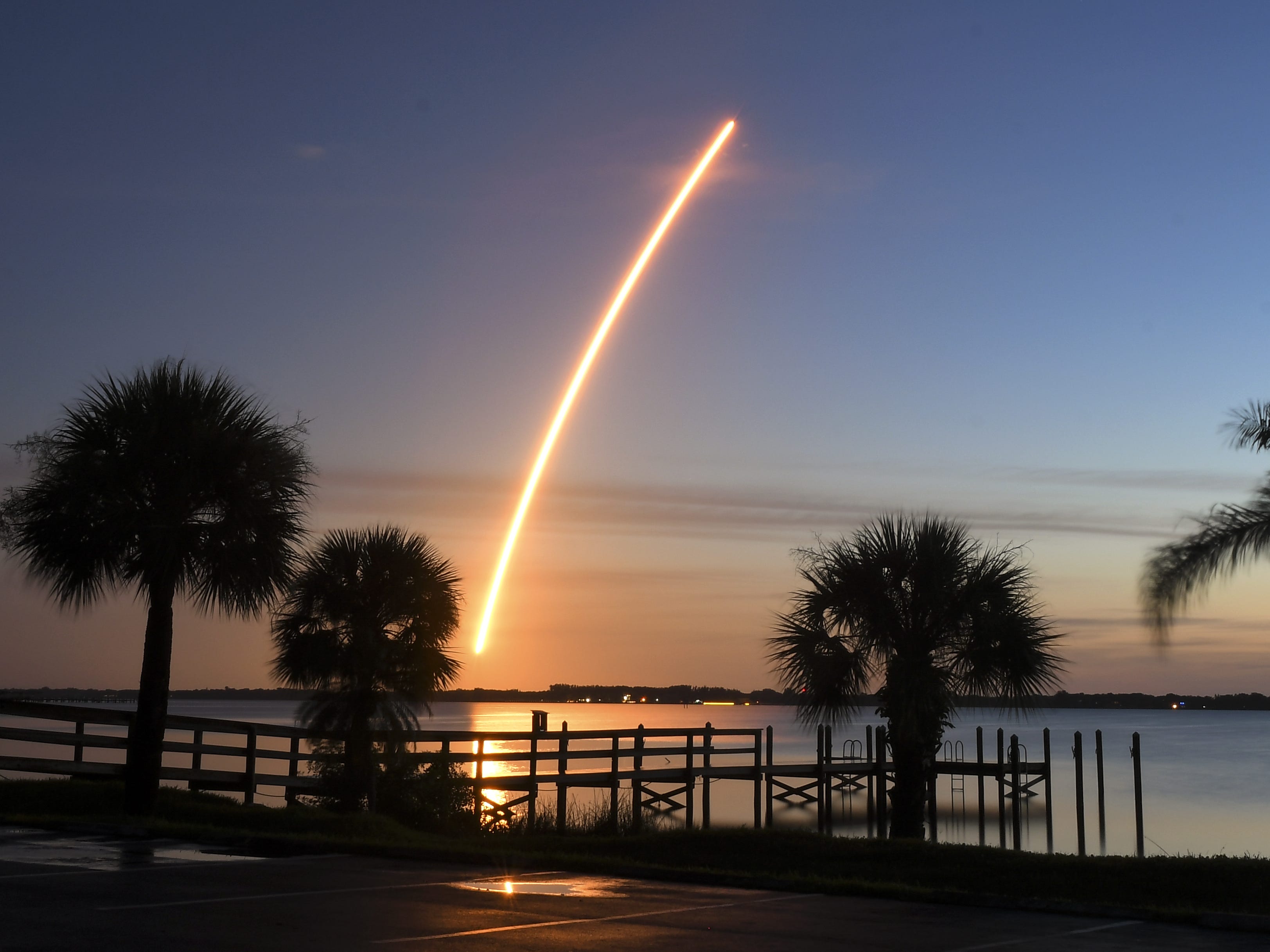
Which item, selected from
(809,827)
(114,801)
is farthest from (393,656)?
(809,827)

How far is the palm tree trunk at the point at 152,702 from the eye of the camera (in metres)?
15.9

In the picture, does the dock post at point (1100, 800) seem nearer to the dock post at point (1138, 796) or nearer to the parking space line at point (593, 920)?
the dock post at point (1138, 796)

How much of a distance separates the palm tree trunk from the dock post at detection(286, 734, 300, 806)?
456cm

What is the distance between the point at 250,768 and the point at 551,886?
1042cm

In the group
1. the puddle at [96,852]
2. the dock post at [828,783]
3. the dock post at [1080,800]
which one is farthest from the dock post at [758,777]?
the puddle at [96,852]

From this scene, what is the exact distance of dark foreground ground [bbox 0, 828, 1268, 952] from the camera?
24.5 feet

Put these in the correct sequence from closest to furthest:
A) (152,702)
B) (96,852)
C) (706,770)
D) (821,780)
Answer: (96,852), (152,702), (706,770), (821,780)

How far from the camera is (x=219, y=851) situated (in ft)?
39.5

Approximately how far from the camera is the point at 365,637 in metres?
21.6

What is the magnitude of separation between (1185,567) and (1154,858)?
3204 millimetres

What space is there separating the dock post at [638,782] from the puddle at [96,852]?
1334cm

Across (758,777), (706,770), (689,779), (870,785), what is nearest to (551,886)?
(689,779)

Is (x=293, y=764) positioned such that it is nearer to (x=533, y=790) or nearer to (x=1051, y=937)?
(x=533, y=790)

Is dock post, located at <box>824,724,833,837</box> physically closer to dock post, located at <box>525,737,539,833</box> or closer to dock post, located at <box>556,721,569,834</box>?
dock post, located at <box>556,721,569,834</box>
